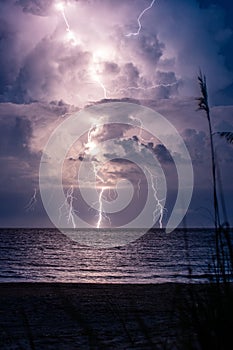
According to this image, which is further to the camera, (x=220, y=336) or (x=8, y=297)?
(x=8, y=297)

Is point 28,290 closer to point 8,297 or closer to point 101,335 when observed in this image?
point 8,297

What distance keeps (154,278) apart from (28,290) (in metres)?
10.7

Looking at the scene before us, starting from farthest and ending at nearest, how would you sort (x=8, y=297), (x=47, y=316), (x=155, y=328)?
(x=8, y=297), (x=47, y=316), (x=155, y=328)

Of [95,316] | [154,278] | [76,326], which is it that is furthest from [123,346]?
[154,278]

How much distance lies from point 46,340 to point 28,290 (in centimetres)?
1207

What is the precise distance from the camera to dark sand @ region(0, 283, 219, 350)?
8078mm

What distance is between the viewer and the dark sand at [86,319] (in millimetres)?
8078

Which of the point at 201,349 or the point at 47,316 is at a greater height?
the point at 201,349

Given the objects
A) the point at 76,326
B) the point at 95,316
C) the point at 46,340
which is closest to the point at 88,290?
the point at 95,316

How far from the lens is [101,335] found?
9641 millimetres

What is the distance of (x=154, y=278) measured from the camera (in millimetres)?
29562

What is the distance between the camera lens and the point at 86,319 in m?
3.84

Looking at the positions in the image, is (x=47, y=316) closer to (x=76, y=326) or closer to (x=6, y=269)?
(x=76, y=326)

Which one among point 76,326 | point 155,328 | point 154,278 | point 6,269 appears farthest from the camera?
point 6,269
